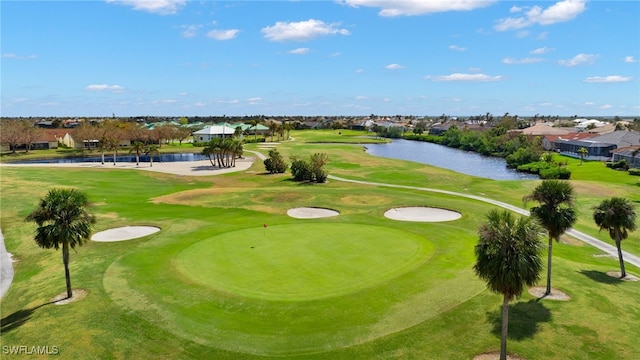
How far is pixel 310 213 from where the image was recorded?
54.1 m

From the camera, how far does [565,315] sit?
25.2 m

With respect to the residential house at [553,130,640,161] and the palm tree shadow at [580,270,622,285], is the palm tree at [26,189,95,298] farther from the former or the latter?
the residential house at [553,130,640,161]

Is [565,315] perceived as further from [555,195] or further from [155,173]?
[155,173]

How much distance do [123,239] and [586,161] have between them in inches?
4725

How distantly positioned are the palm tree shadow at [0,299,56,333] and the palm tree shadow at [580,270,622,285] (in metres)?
38.5

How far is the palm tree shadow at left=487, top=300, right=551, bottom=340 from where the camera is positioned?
23469 mm

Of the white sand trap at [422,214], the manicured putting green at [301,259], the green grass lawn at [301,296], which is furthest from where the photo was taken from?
the white sand trap at [422,214]

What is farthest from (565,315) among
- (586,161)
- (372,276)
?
(586,161)

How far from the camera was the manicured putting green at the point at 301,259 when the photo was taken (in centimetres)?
2856

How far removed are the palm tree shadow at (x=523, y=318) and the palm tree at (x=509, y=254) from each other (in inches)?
138

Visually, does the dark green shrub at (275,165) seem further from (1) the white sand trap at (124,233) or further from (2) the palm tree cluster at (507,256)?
(2) the palm tree cluster at (507,256)

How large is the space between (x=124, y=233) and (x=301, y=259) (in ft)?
74.8

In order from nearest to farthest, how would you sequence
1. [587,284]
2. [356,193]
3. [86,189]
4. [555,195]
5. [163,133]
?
1. [555,195]
2. [587,284]
3. [356,193]
4. [86,189]
5. [163,133]

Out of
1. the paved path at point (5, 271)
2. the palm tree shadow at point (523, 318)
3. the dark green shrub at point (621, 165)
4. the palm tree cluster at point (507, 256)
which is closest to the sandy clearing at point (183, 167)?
the paved path at point (5, 271)
